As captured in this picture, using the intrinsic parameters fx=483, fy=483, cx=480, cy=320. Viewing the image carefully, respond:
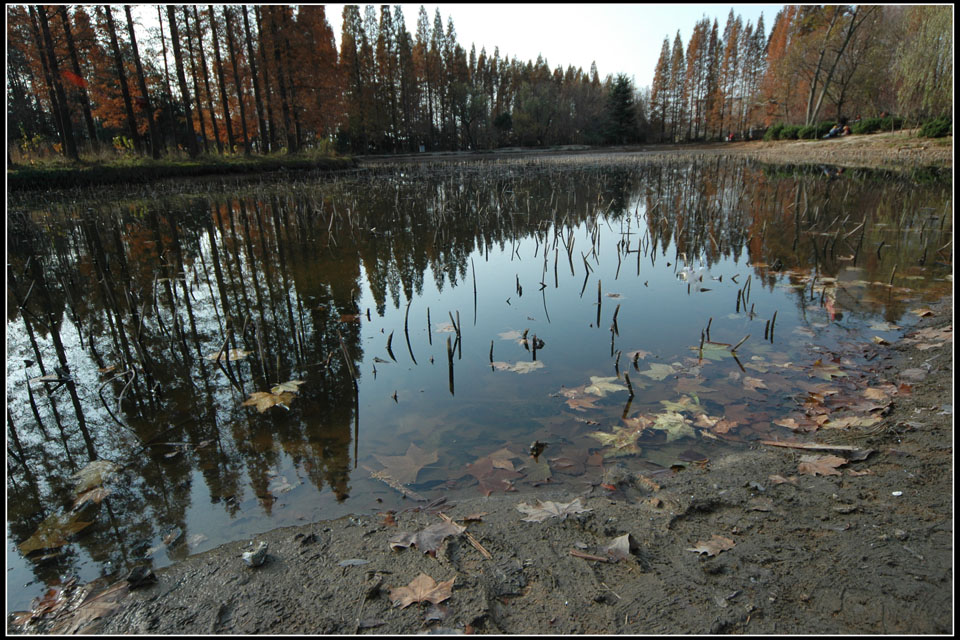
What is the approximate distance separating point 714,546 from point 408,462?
1882 mm

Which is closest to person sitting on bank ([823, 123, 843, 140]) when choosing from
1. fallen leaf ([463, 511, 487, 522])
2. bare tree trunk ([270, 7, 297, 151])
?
bare tree trunk ([270, 7, 297, 151])

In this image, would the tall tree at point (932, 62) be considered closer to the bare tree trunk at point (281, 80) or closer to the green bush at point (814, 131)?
the green bush at point (814, 131)

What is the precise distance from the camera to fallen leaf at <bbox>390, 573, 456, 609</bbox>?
79.4 inches

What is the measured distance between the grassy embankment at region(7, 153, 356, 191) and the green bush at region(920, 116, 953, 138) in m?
29.9

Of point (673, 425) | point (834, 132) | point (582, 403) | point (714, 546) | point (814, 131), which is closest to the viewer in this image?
point (714, 546)

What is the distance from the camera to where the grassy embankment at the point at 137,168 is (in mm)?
17797

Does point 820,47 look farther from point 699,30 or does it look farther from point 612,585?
point 612,585

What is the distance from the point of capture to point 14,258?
864 cm

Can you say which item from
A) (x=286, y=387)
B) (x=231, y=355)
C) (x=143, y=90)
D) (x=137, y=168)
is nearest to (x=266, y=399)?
(x=286, y=387)

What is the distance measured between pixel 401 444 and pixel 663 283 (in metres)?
4.98

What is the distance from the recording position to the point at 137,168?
20.7 metres

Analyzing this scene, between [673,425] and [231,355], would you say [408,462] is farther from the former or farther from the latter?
[231,355]

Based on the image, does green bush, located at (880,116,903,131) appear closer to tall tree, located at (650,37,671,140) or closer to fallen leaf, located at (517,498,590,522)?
fallen leaf, located at (517,498,590,522)

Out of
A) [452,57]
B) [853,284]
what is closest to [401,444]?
[853,284]
